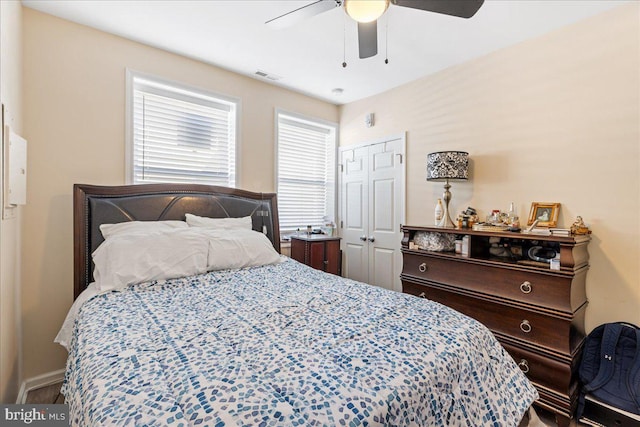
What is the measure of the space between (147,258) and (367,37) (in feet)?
6.58

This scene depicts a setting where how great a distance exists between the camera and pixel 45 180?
2227 millimetres

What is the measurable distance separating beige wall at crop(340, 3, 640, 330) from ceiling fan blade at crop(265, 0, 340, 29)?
1801 millimetres

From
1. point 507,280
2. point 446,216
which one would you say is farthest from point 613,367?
point 446,216

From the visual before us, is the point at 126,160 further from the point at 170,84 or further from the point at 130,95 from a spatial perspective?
the point at 170,84

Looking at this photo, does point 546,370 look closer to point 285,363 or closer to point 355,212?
point 285,363

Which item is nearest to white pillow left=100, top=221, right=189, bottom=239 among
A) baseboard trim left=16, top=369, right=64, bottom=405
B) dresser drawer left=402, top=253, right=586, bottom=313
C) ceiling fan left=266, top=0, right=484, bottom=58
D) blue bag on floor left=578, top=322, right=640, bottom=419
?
baseboard trim left=16, top=369, right=64, bottom=405

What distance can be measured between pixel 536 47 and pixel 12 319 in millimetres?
4305

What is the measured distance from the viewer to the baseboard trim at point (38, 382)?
6.94 ft

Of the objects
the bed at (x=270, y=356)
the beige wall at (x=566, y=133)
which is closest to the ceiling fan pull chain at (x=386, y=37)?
the beige wall at (x=566, y=133)

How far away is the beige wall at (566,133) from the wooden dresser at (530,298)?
217 mm

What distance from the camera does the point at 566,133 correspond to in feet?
7.50

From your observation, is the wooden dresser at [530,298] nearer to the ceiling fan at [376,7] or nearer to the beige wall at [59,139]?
the ceiling fan at [376,7]

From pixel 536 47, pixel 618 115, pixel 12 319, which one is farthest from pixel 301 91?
pixel 12 319

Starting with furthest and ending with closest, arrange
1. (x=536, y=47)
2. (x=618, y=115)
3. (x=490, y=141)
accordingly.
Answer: (x=490, y=141) → (x=536, y=47) → (x=618, y=115)
